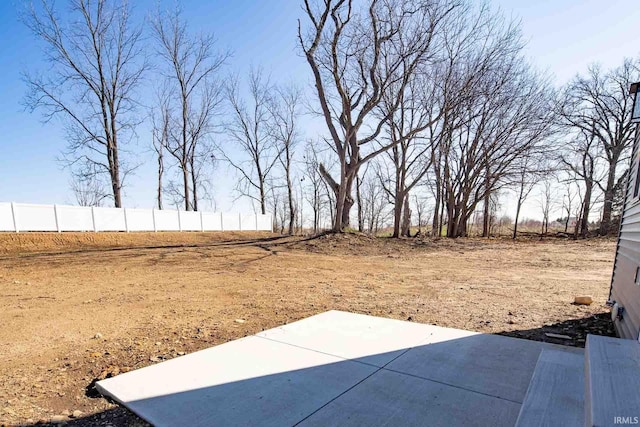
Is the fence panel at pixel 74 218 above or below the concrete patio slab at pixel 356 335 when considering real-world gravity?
above

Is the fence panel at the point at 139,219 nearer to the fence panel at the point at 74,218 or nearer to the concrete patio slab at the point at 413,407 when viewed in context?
the fence panel at the point at 74,218

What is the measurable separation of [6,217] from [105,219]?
12.6ft

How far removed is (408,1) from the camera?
11.1m

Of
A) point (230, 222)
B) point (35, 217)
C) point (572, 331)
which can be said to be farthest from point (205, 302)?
point (230, 222)

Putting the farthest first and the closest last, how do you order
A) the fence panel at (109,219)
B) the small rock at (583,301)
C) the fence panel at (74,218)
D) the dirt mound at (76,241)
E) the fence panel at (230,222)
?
1. the fence panel at (230,222)
2. the fence panel at (109,219)
3. the fence panel at (74,218)
4. the dirt mound at (76,241)
5. the small rock at (583,301)

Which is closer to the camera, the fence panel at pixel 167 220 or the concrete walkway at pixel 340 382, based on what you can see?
the concrete walkway at pixel 340 382

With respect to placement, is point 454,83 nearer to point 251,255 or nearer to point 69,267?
point 251,255

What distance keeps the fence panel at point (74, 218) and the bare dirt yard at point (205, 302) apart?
7.19 metres

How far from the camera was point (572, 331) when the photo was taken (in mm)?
3508

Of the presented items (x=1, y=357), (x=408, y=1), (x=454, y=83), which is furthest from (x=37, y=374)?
(x=454, y=83)

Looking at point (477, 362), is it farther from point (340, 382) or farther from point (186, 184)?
point (186, 184)

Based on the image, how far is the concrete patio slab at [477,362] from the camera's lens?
2277 millimetres

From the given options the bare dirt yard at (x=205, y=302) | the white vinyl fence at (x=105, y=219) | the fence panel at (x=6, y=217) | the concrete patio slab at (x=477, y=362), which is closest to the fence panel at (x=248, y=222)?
the white vinyl fence at (x=105, y=219)

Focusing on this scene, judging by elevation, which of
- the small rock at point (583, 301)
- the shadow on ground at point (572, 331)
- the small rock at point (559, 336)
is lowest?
the small rock at point (583, 301)
